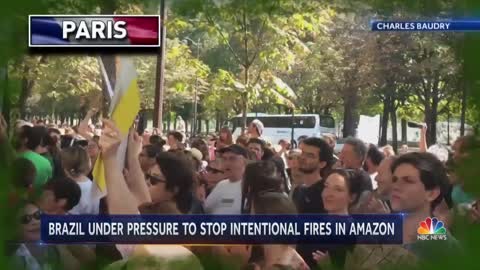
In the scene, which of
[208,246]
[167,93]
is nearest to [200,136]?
[167,93]

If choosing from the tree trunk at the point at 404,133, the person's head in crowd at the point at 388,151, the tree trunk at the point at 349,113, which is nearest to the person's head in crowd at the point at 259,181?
the tree trunk at the point at 349,113

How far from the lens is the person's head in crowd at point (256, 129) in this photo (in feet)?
13.3

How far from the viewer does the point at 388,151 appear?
404 cm

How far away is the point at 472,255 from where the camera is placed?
4.07 meters

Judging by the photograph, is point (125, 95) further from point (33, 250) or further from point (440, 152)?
point (440, 152)

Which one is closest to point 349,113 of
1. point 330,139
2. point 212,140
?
point 330,139

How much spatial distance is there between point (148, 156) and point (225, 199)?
1.47 ft

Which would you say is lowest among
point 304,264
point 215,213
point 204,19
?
point 304,264

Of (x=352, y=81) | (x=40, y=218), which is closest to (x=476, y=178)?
(x=352, y=81)

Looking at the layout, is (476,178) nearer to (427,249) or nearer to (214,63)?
(427,249)

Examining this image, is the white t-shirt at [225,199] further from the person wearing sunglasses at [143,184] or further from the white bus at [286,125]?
the white bus at [286,125]

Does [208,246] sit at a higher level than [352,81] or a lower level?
lower

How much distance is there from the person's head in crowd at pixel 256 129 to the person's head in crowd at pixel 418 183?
2.27ft

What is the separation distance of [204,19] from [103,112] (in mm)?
693
